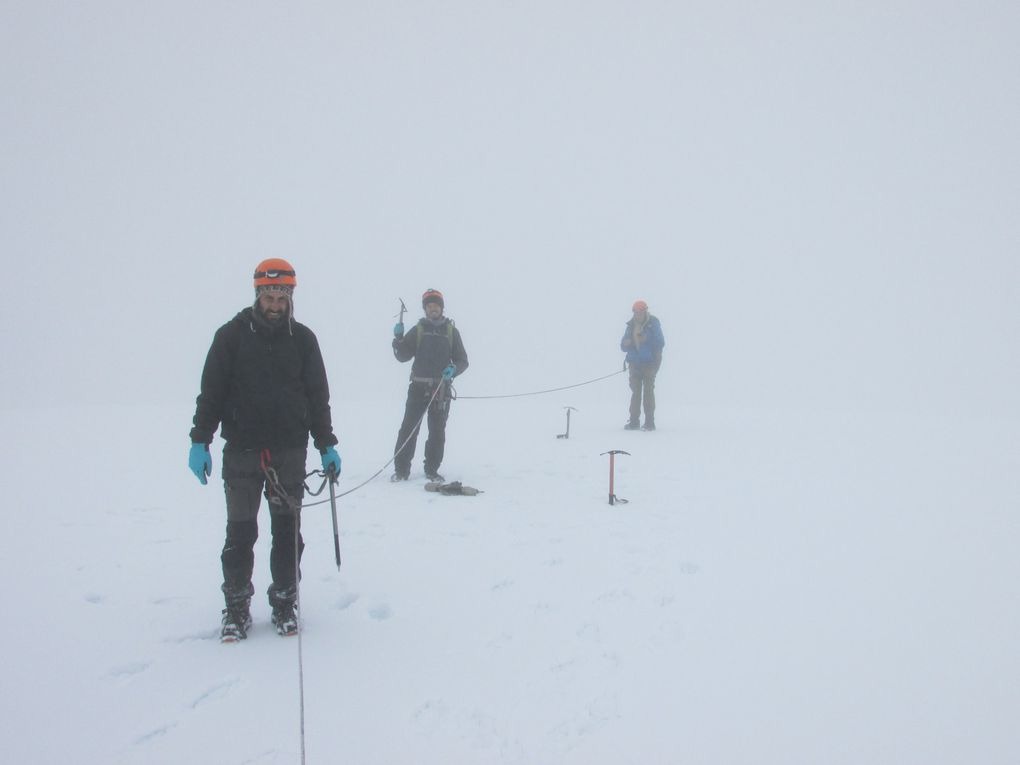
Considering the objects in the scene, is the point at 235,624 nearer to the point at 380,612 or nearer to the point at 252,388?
the point at 380,612

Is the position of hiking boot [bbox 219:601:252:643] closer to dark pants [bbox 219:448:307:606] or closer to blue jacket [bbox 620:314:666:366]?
dark pants [bbox 219:448:307:606]

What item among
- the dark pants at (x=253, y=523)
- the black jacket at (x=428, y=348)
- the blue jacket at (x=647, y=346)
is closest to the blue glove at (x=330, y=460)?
the dark pants at (x=253, y=523)

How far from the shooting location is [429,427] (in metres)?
8.64

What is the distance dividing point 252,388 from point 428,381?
4.53 meters

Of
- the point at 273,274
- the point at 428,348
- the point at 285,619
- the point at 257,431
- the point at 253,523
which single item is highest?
the point at 273,274

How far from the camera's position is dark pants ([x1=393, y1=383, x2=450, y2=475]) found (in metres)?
8.62

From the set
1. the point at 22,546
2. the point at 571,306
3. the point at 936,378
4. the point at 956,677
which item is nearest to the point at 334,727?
the point at 956,677

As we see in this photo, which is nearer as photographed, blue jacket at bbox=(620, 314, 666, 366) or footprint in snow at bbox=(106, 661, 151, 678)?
footprint in snow at bbox=(106, 661, 151, 678)

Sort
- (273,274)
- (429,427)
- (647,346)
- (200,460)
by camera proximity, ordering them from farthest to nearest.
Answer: (647,346)
(429,427)
(273,274)
(200,460)

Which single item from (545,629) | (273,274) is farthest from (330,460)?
(545,629)

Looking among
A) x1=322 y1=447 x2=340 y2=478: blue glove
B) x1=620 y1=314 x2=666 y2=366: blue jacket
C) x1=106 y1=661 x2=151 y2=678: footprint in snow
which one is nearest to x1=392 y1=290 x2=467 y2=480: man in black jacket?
x1=322 y1=447 x2=340 y2=478: blue glove

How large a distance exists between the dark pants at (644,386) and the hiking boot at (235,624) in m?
9.88

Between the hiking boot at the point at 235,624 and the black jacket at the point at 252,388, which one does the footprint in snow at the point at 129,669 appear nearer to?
the hiking boot at the point at 235,624

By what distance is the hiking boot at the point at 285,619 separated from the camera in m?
4.24
